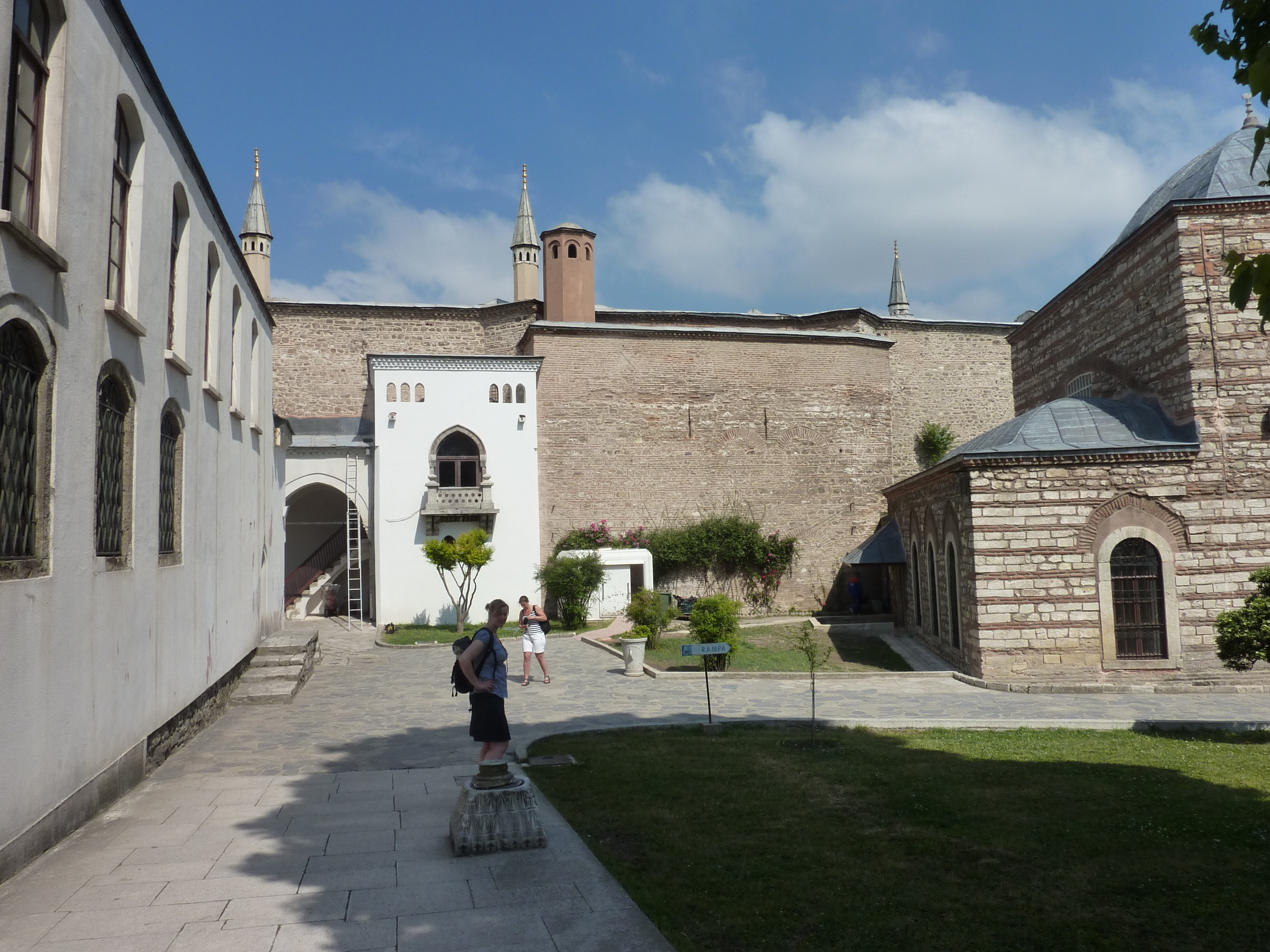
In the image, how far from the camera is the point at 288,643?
14.3 m

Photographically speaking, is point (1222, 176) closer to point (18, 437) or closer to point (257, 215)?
point (18, 437)

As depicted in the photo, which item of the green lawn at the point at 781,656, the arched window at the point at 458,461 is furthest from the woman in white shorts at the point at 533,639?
the arched window at the point at 458,461

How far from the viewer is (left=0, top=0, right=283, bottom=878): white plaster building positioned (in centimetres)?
512

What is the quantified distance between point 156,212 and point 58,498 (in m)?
3.59

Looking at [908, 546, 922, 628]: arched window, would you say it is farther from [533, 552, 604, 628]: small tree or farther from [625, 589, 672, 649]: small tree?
[533, 552, 604, 628]: small tree

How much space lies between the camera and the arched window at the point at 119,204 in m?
6.95

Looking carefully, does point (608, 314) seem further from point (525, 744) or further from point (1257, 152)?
point (1257, 152)

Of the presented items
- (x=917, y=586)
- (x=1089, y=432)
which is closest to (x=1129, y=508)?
(x=1089, y=432)

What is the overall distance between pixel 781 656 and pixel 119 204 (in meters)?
13.1

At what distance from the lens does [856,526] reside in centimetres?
2578

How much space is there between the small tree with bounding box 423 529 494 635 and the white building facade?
0.31 metres

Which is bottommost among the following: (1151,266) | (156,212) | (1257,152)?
(1257,152)

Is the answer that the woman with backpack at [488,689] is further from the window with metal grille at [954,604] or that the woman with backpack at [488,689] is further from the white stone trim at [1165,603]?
the white stone trim at [1165,603]

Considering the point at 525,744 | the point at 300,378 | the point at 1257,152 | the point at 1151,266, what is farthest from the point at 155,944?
the point at 300,378
